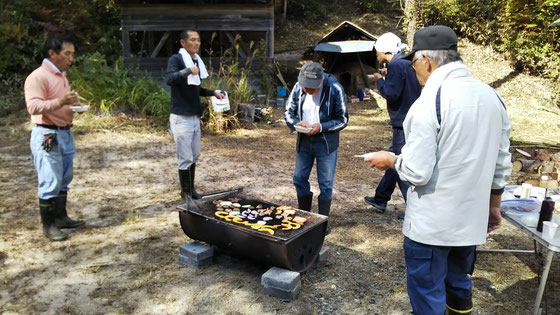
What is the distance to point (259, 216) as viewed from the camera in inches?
155

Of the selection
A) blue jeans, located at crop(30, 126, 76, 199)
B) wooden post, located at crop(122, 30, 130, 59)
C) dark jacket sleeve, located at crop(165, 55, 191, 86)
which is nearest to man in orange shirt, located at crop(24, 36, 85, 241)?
blue jeans, located at crop(30, 126, 76, 199)

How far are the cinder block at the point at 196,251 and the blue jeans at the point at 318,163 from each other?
1.15 metres

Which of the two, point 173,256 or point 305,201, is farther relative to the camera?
point 305,201

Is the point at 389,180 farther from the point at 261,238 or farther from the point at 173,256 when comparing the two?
the point at 173,256

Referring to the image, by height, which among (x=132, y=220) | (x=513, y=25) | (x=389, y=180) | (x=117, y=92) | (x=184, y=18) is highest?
(x=513, y=25)

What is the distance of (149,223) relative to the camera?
4957mm

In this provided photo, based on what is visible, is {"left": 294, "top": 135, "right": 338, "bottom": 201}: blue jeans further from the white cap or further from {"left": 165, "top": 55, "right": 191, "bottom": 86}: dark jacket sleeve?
{"left": 165, "top": 55, "right": 191, "bottom": 86}: dark jacket sleeve

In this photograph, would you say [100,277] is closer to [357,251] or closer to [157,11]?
[357,251]

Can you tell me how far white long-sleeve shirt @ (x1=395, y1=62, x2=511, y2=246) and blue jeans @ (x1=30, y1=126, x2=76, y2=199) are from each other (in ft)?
10.9

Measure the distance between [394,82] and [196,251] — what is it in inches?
102

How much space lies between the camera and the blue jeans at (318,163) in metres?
4.39

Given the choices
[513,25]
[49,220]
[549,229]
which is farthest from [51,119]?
[513,25]

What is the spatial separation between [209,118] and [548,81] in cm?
889

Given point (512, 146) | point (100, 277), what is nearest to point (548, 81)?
point (512, 146)
